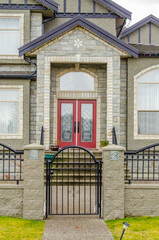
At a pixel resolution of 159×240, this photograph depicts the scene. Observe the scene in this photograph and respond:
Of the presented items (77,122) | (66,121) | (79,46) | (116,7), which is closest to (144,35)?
(116,7)

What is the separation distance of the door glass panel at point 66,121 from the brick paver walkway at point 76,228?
6.49 meters

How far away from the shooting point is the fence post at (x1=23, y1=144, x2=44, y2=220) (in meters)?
7.58

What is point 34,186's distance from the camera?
7594mm

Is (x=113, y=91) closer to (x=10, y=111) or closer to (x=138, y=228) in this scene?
(x=10, y=111)

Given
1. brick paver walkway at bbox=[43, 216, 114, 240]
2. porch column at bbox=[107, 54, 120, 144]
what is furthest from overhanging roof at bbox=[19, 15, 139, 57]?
brick paver walkway at bbox=[43, 216, 114, 240]

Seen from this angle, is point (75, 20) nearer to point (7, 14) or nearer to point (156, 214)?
point (7, 14)

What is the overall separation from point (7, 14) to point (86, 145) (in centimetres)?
629

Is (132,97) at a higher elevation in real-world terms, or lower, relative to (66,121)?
higher

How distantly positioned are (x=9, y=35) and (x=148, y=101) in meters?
6.34

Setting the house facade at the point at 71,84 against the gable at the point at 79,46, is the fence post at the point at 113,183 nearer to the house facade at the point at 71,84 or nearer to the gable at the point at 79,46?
the house facade at the point at 71,84

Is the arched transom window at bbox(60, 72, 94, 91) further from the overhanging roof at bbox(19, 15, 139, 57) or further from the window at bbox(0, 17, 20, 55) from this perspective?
the window at bbox(0, 17, 20, 55)

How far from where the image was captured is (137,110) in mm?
13664

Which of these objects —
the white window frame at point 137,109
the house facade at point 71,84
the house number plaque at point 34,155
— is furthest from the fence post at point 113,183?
the white window frame at point 137,109

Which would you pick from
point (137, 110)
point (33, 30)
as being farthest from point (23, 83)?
point (137, 110)
